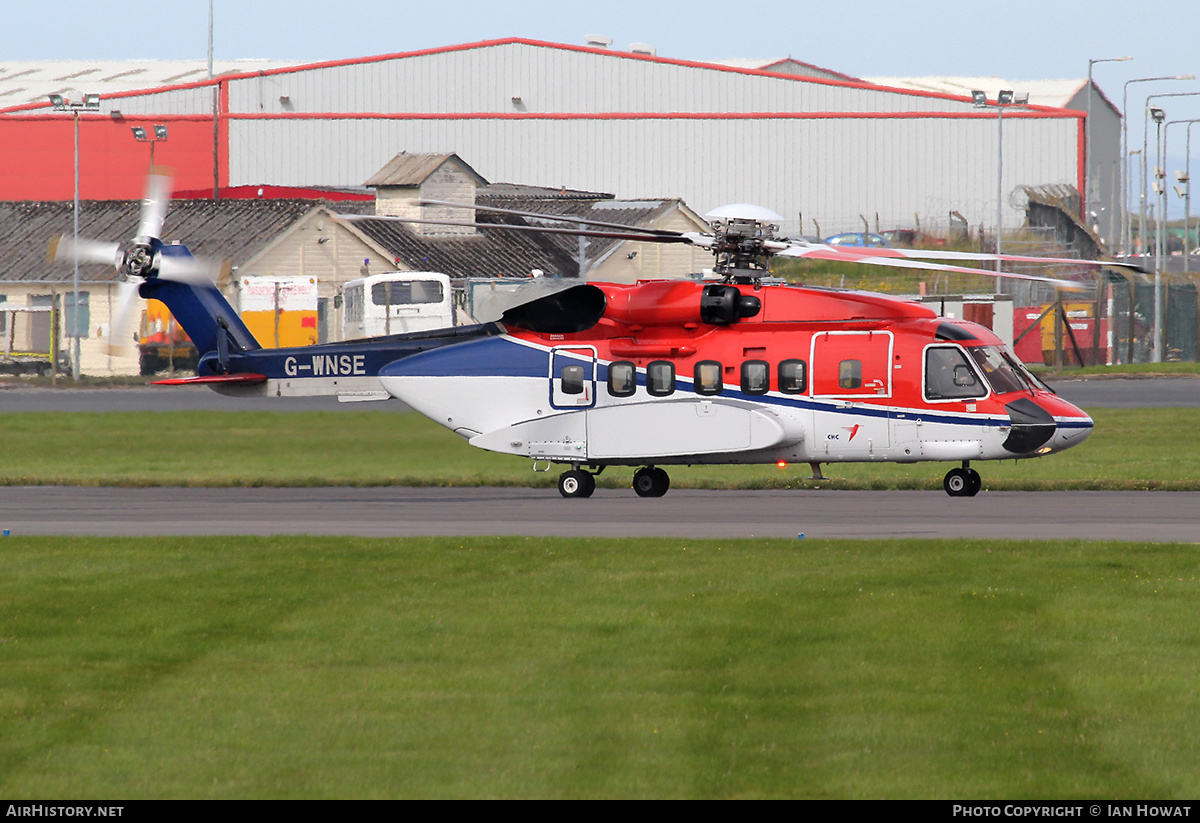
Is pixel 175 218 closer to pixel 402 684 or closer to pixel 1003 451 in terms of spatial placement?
pixel 1003 451

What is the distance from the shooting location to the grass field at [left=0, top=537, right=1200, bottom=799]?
849 centimetres

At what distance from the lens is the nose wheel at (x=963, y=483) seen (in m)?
22.0

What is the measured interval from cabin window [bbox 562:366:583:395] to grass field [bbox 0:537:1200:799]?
650 cm

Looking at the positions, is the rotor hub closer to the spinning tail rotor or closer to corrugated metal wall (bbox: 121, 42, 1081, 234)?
the spinning tail rotor

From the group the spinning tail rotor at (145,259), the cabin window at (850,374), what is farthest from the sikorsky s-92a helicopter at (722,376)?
the spinning tail rotor at (145,259)

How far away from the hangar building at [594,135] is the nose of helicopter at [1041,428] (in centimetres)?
5045

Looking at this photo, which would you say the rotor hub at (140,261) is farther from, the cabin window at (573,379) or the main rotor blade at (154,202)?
the cabin window at (573,379)

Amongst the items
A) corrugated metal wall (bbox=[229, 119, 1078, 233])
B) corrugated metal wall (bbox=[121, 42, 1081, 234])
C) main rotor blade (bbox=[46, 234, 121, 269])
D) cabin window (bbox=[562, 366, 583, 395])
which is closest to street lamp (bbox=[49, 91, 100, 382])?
corrugated metal wall (bbox=[121, 42, 1081, 234])

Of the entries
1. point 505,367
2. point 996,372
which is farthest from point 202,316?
point 996,372

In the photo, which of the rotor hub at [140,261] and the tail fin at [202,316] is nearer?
the rotor hub at [140,261]

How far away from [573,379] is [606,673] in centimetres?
1210

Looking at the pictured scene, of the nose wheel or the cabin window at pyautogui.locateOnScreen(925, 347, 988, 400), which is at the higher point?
the cabin window at pyautogui.locateOnScreen(925, 347, 988, 400)

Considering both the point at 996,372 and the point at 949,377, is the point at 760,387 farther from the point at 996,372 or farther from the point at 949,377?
the point at 996,372

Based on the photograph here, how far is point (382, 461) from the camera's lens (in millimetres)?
26797
